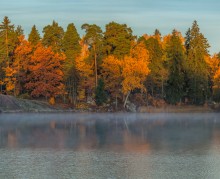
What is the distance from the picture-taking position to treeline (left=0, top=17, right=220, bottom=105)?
76.9 meters

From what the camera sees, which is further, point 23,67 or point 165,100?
point 165,100

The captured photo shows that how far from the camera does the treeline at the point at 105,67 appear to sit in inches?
3029

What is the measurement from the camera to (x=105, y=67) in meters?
79.9

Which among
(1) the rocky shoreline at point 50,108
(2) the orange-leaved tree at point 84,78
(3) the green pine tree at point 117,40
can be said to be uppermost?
(3) the green pine tree at point 117,40

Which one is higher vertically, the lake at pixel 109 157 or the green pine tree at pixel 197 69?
the green pine tree at pixel 197 69

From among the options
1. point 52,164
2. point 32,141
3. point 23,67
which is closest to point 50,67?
point 23,67

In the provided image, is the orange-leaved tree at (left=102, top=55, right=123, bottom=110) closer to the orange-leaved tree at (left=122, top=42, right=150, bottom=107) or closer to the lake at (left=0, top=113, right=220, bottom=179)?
the orange-leaved tree at (left=122, top=42, right=150, bottom=107)

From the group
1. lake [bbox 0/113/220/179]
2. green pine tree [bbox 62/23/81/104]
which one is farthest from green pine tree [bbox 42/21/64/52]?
lake [bbox 0/113/220/179]

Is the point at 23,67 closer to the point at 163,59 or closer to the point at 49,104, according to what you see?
the point at 49,104

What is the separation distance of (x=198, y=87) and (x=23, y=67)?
33.3 meters

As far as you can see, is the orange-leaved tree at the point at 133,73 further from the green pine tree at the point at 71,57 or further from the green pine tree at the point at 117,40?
the green pine tree at the point at 71,57

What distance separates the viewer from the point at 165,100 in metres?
85.3

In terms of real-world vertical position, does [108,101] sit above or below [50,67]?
below

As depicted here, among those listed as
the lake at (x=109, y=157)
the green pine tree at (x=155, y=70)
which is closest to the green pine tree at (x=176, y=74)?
the green pine tree at (x=155, y=70)
